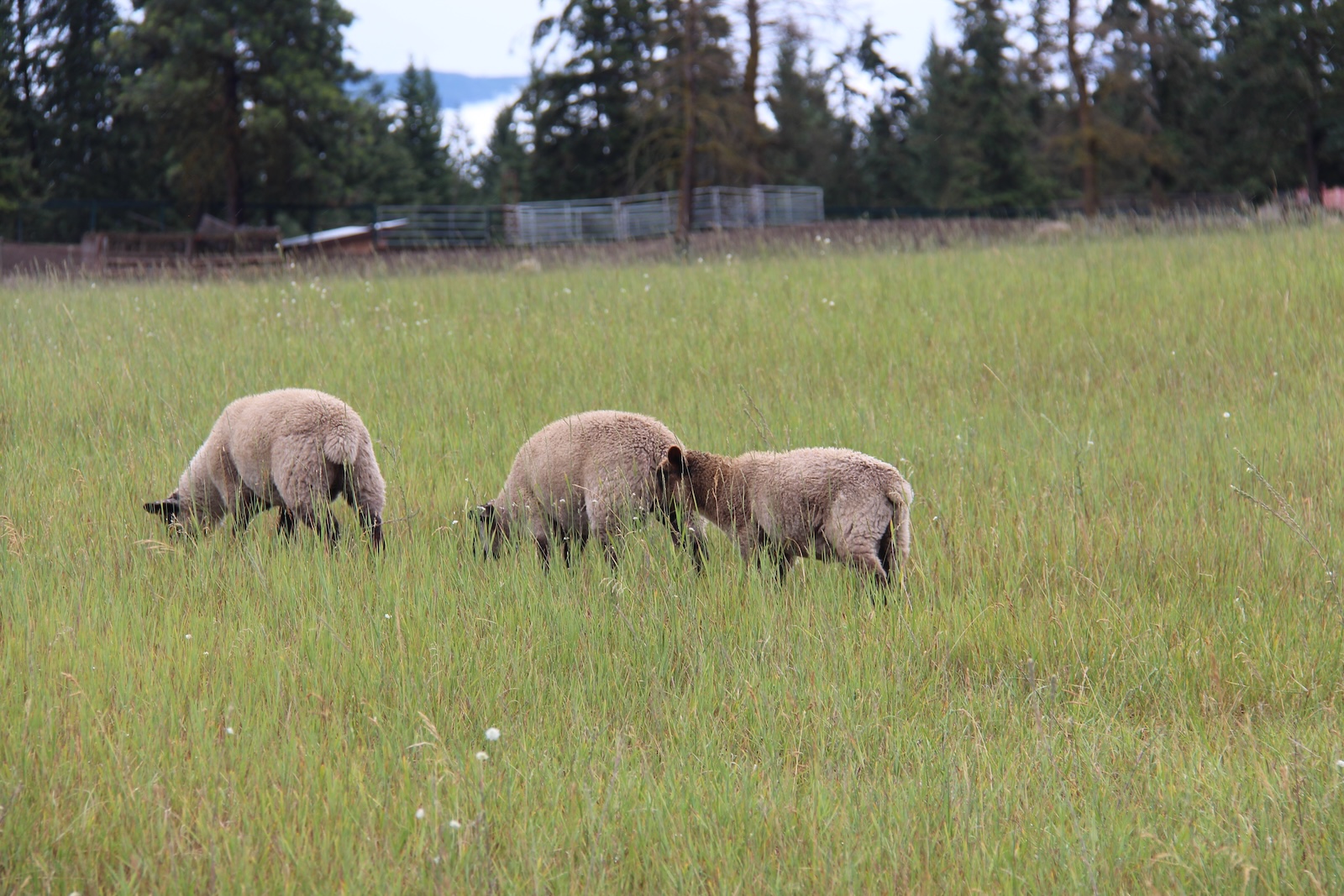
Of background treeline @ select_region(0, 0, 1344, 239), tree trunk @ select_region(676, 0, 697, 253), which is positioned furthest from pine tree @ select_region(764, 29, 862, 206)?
tree trunk @ select_region(676, 0, 697, 253)

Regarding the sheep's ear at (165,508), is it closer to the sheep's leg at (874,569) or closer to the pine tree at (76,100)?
the sheep's leg at (874,569)

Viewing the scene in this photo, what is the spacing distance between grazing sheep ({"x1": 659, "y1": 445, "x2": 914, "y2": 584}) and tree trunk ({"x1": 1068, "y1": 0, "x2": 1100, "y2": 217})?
95.6ft

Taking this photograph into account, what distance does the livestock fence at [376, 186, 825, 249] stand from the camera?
36.5 meters

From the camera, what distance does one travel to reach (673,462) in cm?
518

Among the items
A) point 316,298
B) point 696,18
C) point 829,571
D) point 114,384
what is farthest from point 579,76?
point 829,571

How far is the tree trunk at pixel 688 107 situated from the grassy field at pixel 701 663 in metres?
20.2

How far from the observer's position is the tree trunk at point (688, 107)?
27.9 meters

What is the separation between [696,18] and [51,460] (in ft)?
80.1

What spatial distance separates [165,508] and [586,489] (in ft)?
7.64

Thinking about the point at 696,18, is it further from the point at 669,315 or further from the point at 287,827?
the point at 287,827

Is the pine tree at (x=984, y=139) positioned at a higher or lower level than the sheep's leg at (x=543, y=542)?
higher

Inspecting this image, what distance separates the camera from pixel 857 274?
12.1m

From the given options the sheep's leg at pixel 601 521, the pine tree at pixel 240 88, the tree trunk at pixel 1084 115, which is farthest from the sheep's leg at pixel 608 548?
the pine tree at pixel 240 88

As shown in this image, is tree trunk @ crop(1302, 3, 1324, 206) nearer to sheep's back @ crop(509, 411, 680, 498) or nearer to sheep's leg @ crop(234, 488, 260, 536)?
sheep's back @ crop(509, 411, 680, 498)
